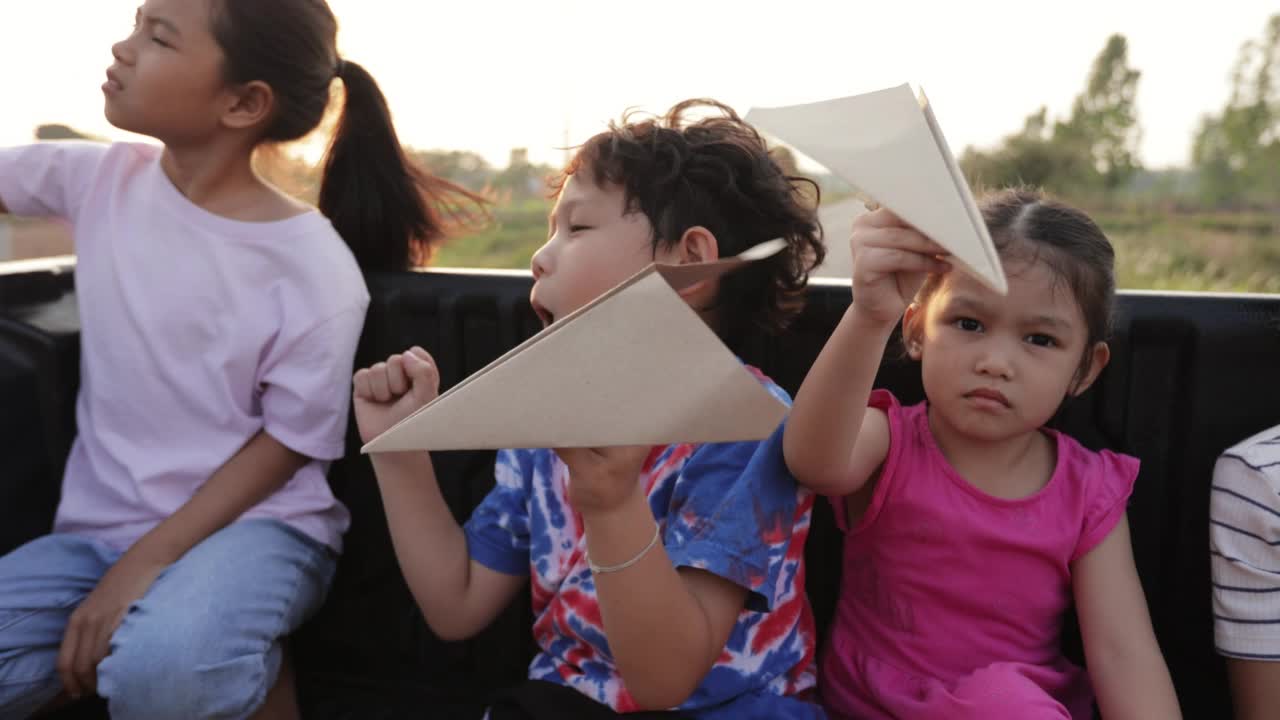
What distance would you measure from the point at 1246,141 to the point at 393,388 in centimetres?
2410

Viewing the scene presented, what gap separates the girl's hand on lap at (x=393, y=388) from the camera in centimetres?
136

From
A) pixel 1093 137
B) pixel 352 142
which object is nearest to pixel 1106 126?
pixel 1093 137

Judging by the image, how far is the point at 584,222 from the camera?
54.0 inches

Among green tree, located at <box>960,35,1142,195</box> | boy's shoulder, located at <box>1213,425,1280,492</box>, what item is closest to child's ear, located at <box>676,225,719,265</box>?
boy's shoulder, located at <box>1213,425,1280,492</box>

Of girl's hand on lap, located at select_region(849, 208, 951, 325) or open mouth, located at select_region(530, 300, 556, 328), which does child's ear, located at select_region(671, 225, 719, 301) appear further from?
girl's hand on lap, located at select_region(849, 208, 951, 325)

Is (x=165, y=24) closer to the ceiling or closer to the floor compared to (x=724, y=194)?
closer to the ceiling

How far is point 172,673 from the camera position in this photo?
57.8 inches

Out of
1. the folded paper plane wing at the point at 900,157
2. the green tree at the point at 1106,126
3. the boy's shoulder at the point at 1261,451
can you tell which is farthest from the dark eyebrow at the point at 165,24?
the green tree at the point at 1106,126

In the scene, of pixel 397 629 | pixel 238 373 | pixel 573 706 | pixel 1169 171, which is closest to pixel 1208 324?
pixel 573 706

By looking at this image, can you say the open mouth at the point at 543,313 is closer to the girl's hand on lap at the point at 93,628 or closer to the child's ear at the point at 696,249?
the child's ear at the point at 696,249

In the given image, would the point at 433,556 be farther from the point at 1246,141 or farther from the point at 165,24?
the point at 1246,141

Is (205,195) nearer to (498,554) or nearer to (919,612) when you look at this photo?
(498,554)

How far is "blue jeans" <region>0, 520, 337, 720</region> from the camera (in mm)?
1477

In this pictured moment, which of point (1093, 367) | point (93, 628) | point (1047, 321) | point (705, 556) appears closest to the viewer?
point (705, 556)
